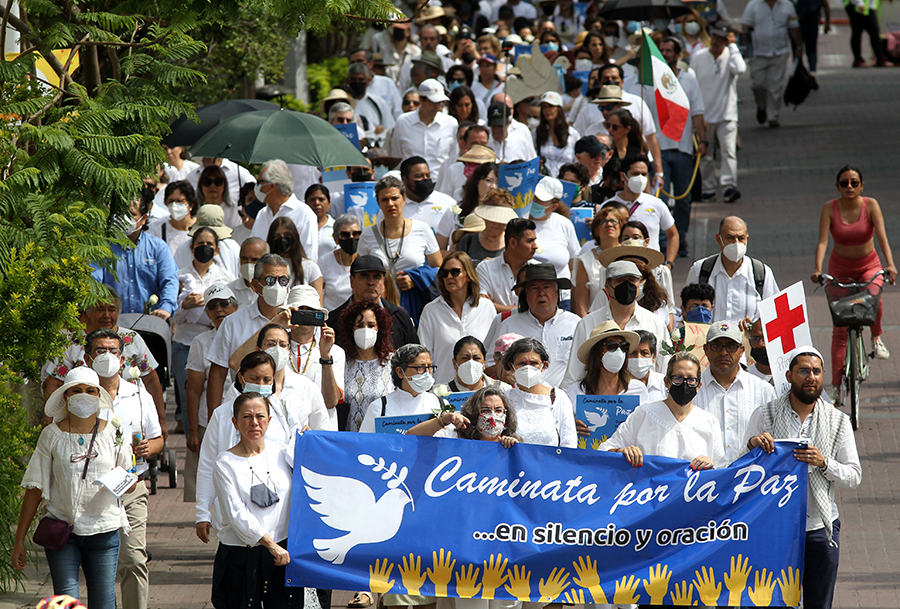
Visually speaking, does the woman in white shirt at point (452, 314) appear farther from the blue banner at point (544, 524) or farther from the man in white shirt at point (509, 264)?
the blue banner at point (544, 524)

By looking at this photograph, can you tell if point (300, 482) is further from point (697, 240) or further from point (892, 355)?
point (697, 240)

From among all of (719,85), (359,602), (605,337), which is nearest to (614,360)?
(605,337)

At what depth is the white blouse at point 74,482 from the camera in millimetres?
7773

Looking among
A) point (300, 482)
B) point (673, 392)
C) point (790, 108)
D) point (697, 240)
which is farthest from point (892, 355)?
point (790, 108)

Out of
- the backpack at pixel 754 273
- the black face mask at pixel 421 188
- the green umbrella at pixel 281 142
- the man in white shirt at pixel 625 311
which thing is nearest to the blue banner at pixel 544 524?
the man in white shirt at pixel 625 311

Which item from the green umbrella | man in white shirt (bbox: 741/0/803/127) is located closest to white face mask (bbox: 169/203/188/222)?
the green umbrella

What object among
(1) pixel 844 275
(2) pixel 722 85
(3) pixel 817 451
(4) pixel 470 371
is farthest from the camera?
(2) pixel 722 85

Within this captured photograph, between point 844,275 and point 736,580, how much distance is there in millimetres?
5709

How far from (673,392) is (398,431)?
1658 mm

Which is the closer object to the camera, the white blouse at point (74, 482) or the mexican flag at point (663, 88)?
the white blouse at point (74, 482)

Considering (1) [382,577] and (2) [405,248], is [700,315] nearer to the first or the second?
(2) [405,248]

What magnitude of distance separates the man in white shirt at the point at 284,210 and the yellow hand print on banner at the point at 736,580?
5.83m

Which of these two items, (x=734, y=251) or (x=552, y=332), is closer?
(x=552, y=332)

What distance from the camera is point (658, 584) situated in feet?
25.1
